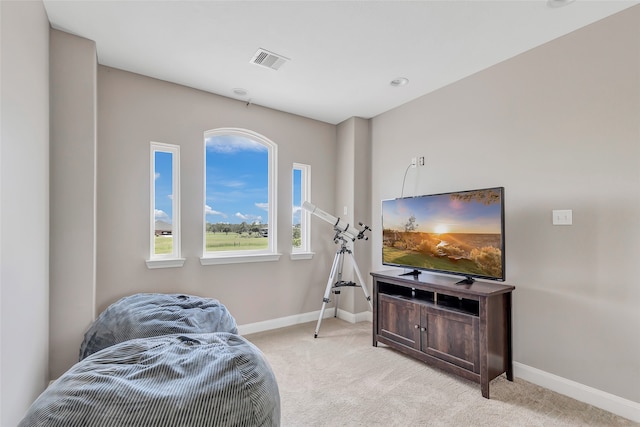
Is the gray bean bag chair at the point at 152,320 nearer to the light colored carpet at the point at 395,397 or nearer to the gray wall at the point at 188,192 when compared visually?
the gray wall at the point at 188,192

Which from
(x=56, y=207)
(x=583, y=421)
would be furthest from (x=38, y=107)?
(x=583, y=421)

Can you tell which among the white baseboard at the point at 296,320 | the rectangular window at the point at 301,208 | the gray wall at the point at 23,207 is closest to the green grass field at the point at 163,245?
the gray wall at the point at 23,207

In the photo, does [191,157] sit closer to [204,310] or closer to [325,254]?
[204,310]

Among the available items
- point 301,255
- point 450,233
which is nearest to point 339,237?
point 301,255

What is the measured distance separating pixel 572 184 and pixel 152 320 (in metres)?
3.11

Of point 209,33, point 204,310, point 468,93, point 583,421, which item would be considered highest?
point 209,33

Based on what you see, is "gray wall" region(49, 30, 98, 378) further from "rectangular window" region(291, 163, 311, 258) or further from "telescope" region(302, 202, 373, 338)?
"rectangular window" region(291, 163, 311, 258)

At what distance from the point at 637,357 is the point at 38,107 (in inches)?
162

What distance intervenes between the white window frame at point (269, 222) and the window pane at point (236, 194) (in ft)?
0.13

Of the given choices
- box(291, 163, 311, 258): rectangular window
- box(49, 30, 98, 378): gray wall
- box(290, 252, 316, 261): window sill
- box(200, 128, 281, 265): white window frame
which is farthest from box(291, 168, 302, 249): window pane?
box(49, 30, 98, 378): gray wall

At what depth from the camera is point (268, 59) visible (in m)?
2.62

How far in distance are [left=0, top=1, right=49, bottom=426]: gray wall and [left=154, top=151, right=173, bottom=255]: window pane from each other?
957 mm

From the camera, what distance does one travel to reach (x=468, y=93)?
296 centimetres

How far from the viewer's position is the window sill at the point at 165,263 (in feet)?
9.66
